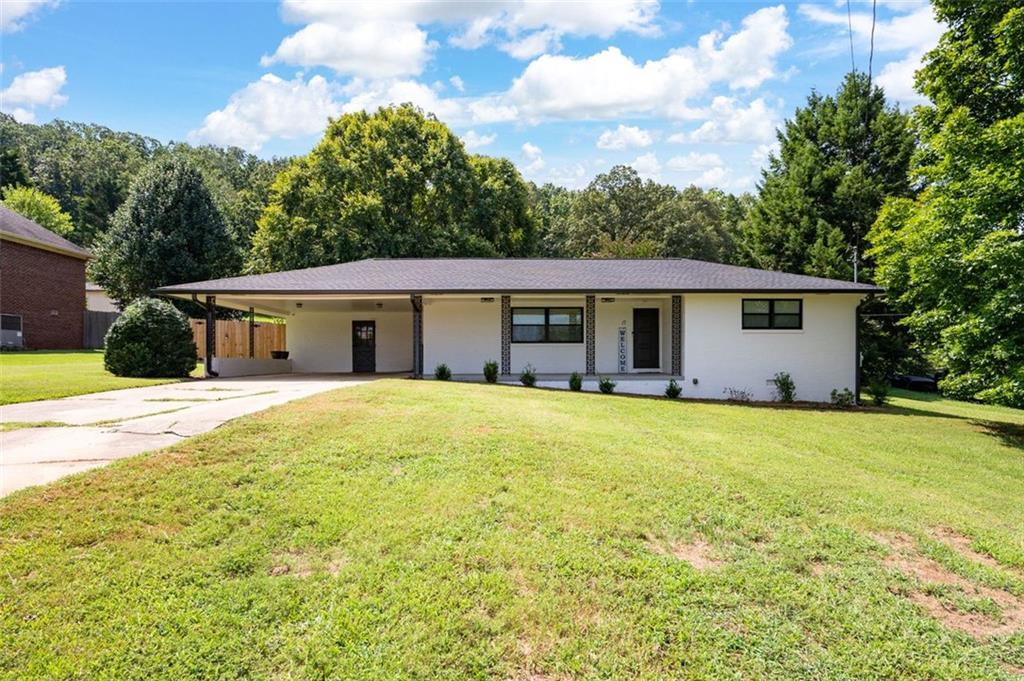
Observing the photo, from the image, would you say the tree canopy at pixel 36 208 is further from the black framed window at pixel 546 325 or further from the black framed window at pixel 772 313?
the black framed window at pixel 772 313

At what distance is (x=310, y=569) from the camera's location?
154 inches

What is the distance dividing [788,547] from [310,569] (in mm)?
3738

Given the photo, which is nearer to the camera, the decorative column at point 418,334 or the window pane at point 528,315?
the decorative column at point 418,334

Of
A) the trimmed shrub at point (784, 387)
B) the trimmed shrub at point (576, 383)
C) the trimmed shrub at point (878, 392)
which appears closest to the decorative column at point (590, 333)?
the trimmed shrub at point (576, 383)

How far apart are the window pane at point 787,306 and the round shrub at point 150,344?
53.0 feet

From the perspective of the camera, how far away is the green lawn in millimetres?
3236

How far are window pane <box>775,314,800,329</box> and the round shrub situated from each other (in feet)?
52.9

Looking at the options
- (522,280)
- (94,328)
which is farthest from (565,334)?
(94,328)

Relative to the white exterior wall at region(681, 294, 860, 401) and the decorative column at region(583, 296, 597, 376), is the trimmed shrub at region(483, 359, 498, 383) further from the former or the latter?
the white exterior wall at region(681, 294, 860, 401)

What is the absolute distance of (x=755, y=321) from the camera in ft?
50.9

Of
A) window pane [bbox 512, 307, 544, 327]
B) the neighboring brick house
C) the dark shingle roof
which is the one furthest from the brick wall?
window pane [bbox 512, 307, 544, 327]

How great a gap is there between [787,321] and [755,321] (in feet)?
2.86

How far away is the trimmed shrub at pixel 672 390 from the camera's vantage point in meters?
14.9

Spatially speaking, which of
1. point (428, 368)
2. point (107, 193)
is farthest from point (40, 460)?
point (107, 193)
